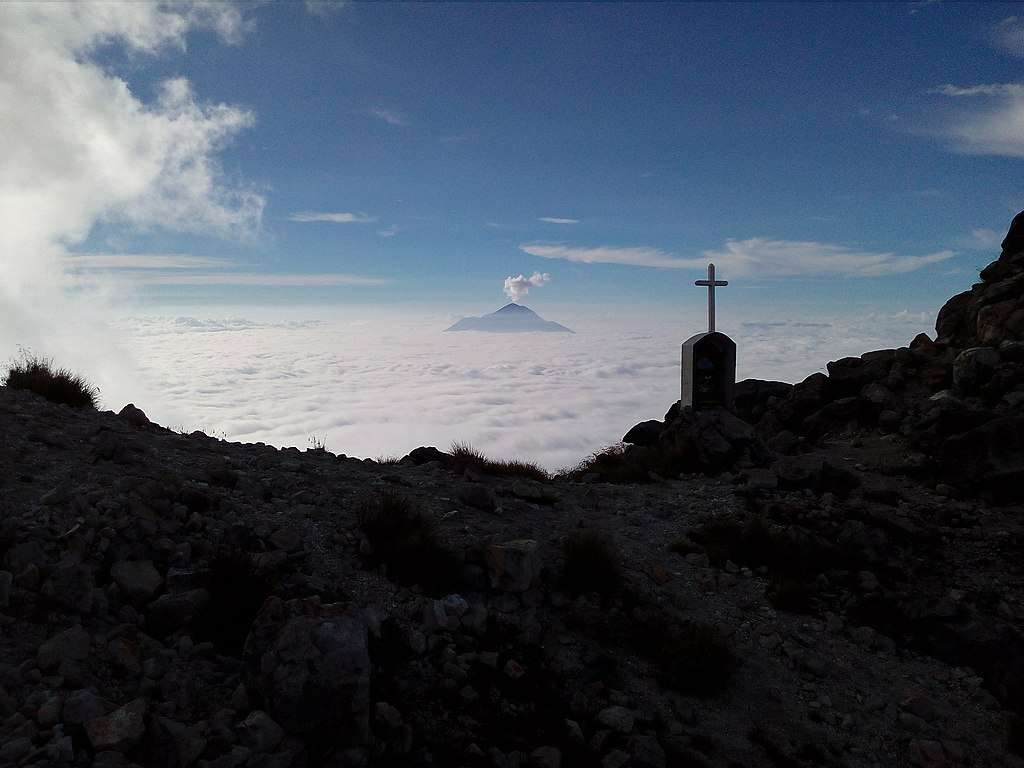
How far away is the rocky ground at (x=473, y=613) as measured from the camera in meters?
4.80

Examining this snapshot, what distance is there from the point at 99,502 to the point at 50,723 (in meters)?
2.87

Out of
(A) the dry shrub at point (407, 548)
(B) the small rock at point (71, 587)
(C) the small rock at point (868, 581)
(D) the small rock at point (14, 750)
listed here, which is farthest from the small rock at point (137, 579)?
(C) the small rock at point (868, 581)

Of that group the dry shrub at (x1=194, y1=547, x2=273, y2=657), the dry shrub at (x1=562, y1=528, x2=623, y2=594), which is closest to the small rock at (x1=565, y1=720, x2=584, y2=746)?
the dry shrub at (x1=562, y1=528, x2=623, y2=594)

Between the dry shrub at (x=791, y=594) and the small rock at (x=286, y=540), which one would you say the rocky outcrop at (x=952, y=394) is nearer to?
the dry shrub at (x=791, y=594)

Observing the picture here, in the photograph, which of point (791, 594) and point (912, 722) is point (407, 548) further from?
point (912, 722)

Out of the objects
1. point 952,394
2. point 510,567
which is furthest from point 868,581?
point 952,394

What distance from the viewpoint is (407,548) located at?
283 inches

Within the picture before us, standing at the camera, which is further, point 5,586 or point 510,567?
point 510,567

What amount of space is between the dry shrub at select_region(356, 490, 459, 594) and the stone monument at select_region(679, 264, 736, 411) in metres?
11.4

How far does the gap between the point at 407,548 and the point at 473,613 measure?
108cm

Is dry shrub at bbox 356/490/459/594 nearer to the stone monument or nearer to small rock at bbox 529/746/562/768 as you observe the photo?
small rock at bbox 529/746/562/768

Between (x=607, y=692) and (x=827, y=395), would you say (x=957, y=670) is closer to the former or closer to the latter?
(x=607, y=692)

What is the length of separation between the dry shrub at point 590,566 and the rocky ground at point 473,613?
0.03 meters

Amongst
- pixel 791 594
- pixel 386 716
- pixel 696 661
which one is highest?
pixel 386 716
